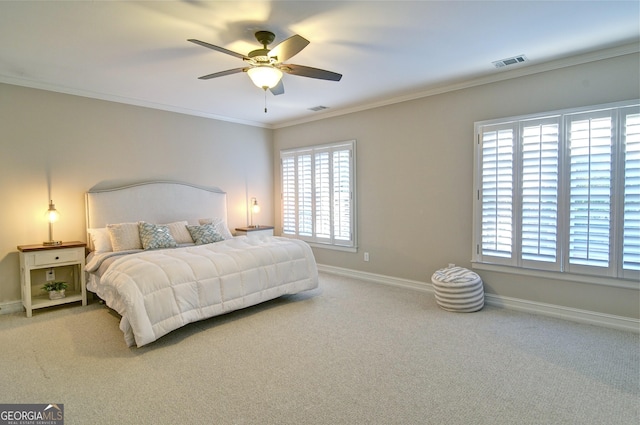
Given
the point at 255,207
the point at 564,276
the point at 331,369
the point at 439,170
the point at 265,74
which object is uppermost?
the point at 265,74

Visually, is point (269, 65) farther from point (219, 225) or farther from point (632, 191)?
point (632, 191)

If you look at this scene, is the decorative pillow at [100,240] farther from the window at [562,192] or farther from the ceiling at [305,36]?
the window at [562,192]

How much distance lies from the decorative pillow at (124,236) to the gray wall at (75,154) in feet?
1.90

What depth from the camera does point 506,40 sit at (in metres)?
3.17

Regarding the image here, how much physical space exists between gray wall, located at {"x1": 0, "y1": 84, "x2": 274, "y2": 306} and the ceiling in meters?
0.32

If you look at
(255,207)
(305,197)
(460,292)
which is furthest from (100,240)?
(460,292)

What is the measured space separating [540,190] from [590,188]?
0.42m

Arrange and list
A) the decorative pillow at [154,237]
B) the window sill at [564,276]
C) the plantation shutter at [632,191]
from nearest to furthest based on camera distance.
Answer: the plantation shutter at [632,191]
the window sill at [564,276]
the decorative pillow at [154,237]

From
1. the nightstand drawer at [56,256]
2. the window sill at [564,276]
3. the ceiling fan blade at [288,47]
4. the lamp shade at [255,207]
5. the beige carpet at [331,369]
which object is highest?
the ceiling fan blade at [288,47]

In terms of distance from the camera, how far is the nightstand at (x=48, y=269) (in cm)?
388

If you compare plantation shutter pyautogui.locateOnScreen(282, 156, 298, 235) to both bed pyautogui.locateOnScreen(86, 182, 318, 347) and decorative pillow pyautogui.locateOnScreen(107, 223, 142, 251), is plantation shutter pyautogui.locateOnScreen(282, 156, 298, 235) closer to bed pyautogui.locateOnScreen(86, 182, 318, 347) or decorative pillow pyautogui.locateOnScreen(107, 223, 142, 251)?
bed pyautogui.locateOnScreen(86, 182, 318, 347)

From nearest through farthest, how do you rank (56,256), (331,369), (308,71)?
(331,369), (308,71), (56,256)

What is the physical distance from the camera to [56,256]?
4039 mm

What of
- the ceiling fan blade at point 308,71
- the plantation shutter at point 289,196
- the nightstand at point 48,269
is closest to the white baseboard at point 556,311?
the plantation shutter at point 289,196
